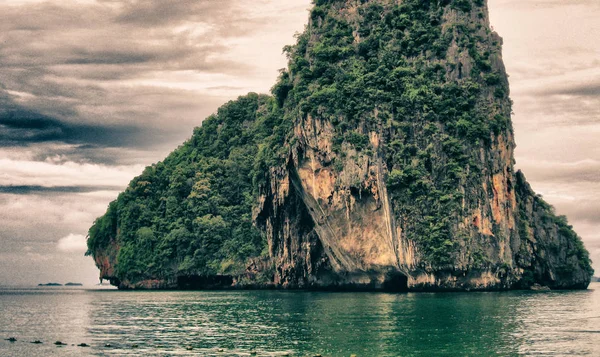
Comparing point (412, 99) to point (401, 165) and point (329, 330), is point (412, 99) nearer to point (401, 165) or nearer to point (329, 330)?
point (401, 165)

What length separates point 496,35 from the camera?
2911 inches

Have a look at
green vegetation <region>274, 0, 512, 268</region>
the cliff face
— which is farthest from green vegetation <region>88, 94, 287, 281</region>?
green vegetation <region>274, 0, 512, 268</region>

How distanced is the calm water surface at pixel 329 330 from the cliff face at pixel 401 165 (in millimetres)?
13593

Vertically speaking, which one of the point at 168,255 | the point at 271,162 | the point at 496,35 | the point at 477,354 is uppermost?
the point at 496,35

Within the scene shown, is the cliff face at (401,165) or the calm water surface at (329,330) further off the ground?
the cliff face at (401,165)

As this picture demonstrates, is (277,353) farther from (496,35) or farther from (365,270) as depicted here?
(496,35)

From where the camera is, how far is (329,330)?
33.7 metres

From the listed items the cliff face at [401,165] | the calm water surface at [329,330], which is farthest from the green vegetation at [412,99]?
the calm water surface at [329,330]

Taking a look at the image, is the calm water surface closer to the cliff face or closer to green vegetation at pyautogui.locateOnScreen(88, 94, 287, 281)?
the cliff face

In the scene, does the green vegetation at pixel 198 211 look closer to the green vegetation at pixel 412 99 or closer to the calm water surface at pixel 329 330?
the green vegetation at pixel 412 99

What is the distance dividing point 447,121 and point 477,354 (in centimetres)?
4340

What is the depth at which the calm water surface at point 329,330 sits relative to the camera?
28.1m

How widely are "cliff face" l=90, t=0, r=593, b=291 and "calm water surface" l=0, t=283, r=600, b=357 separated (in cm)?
1359

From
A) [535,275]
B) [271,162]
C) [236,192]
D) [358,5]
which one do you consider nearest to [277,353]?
[271,162]
